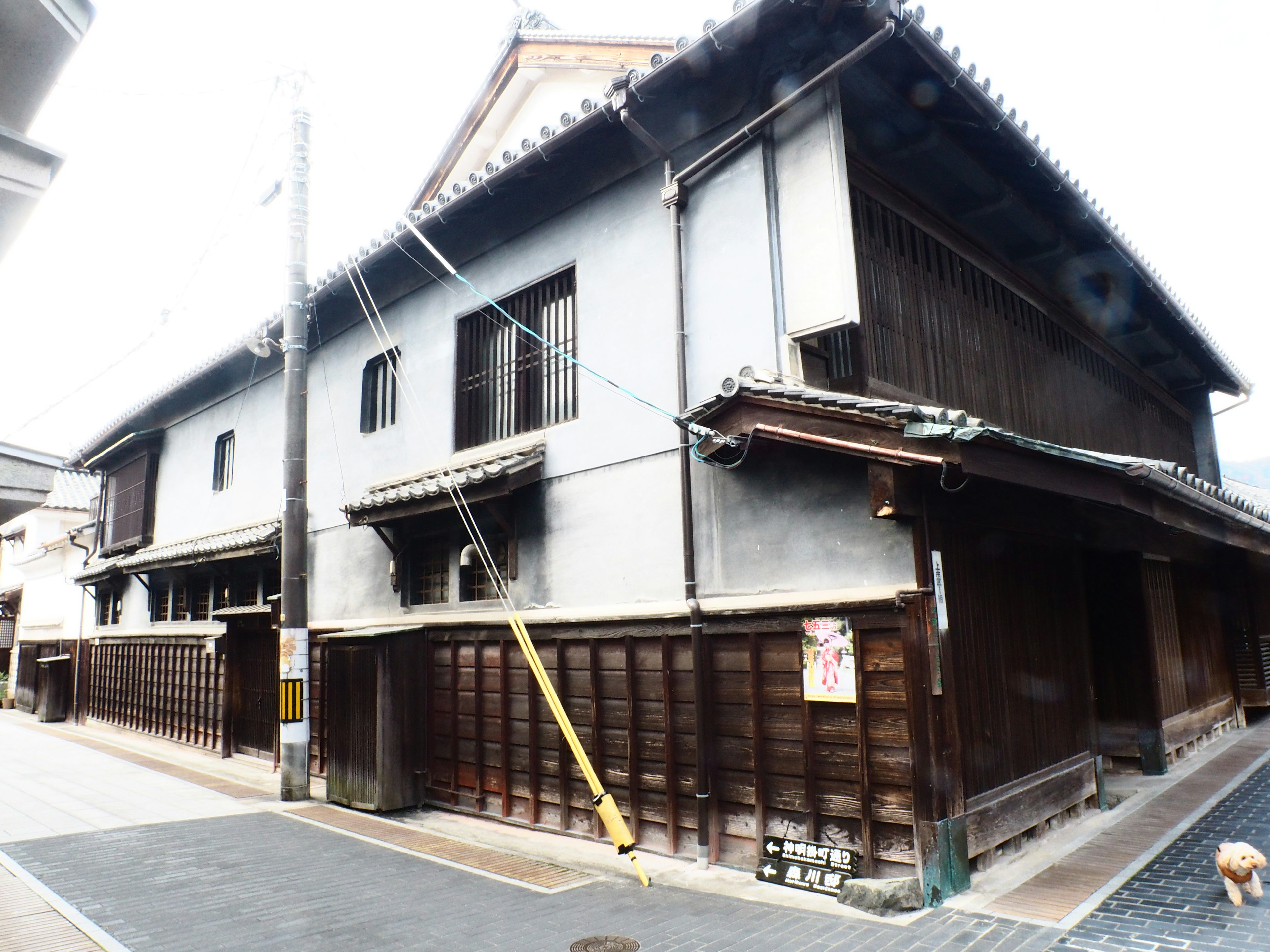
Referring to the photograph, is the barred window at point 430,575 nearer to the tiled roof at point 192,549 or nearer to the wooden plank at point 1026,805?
the tiled roof at point 192,549

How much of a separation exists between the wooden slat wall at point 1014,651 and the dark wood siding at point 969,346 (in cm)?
196

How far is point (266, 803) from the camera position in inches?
476

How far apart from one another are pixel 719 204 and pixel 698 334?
1394 mm

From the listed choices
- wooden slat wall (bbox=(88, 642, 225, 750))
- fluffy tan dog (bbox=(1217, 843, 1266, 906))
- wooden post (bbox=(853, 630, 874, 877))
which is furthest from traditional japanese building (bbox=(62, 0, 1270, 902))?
wooden slat wall (bbox=(88, 642, 225, 750))

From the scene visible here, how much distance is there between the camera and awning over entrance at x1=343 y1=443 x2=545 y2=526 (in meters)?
9.99

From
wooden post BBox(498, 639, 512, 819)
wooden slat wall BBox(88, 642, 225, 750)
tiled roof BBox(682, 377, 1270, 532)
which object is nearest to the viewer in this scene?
tiled roof BBox(682, 377, 1270, 532)

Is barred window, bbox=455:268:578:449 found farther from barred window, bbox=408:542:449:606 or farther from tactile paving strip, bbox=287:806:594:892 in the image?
tactile paving strip, bbox=287:806:594:892

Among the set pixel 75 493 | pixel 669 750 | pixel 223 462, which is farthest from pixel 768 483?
pixel 75 493

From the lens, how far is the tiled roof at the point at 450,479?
9938mm

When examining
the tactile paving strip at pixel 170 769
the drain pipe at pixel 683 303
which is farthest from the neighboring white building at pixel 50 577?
the drain pipe at pixel 683 303

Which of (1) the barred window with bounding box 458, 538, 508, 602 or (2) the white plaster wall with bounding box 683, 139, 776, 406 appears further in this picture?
(1) the barred window with bounding box 458, 538, 508, 602

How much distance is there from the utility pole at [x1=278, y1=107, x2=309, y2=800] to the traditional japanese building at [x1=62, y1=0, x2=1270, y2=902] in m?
0.61

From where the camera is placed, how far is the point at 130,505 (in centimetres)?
2295

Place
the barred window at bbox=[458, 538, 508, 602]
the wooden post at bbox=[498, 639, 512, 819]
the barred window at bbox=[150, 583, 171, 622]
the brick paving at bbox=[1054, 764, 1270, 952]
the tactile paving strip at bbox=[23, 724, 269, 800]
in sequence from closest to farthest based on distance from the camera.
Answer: the brick paving at bbox=[1054, 764, 1270, 952] → the wooden post at bbox=[498, 639, 512, 819] → the barred window at bbox=[458, 538, 508, 602] → the tactile paving strip at bbox=[23, 724, 269, 800] → the barred window at bbox=[150, 583, 171, 622]
